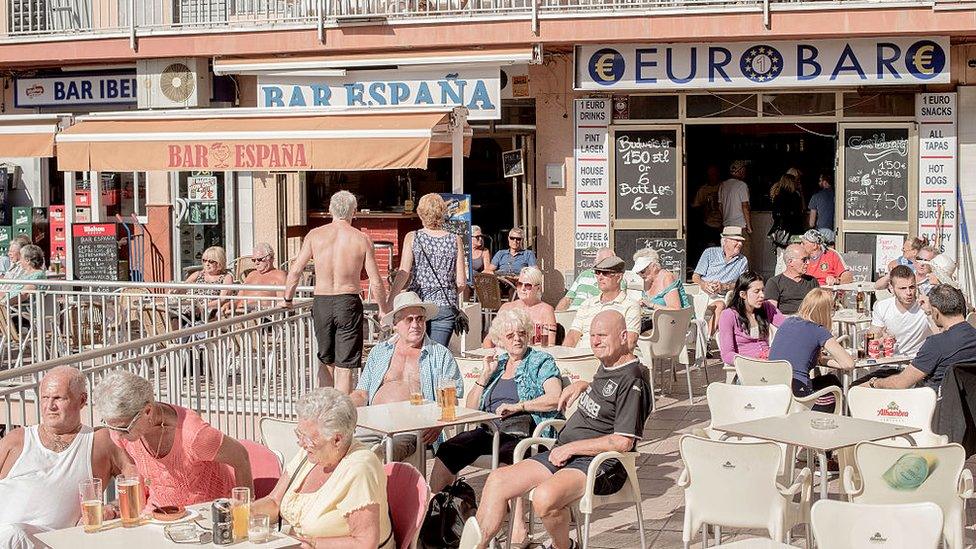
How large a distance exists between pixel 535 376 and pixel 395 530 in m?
2.52

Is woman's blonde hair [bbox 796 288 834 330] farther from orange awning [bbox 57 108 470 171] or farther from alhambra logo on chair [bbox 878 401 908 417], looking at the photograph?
orange awning [bbox 57 108 470 171]

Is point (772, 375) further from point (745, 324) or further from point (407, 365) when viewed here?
point (407, 365)

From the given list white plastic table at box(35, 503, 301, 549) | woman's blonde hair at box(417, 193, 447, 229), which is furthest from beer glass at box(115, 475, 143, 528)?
woman's blonde hair at box(417, 193, 447, 229)

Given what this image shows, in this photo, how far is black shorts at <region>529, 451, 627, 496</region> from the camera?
7.23m

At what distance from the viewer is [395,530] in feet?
19.9

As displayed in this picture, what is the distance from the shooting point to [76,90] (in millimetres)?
20812

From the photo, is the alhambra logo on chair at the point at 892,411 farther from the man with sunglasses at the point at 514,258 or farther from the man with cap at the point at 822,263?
the man with sunglasses at the point at 514,258

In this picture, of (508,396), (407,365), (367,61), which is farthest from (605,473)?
(367,61)

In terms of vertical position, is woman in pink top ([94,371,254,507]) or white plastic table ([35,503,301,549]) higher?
woman in pink top ([94,371,254,507])

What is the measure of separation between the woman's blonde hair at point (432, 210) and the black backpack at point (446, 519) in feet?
14.6

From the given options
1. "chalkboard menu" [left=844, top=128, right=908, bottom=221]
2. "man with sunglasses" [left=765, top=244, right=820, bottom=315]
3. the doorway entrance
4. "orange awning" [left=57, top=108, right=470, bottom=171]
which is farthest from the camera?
the doorway entrance

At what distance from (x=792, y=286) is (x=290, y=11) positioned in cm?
912

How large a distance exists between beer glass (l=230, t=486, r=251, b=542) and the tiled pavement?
2582 millimetres

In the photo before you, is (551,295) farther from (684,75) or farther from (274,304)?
(274,304)
